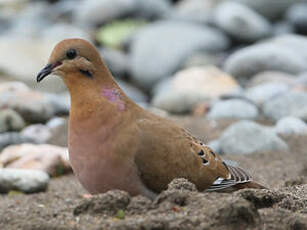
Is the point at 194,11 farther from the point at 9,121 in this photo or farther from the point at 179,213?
the point at 179,213

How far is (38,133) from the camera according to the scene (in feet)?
29.4

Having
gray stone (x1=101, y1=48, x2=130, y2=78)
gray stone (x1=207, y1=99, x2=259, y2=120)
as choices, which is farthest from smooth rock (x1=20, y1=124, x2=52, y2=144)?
gray stone (x1=101, y1=48, x2=130, y2=78)

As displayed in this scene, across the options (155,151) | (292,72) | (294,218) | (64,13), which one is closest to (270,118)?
(292,72)

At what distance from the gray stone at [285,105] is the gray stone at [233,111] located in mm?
181

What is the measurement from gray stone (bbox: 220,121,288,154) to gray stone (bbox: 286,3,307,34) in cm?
696

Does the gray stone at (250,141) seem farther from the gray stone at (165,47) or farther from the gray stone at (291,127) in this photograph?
the gray stone at (165,47)

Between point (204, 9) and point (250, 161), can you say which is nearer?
point (250, 161)

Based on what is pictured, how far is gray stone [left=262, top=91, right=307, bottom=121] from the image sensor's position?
920 cm

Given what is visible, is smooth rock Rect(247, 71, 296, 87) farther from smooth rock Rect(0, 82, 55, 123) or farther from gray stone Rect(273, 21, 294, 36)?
smooth rock Rect(0, 82, 55, 123)

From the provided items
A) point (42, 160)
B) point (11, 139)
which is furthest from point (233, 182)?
point (11, 139)

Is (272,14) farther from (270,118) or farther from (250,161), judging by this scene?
(250,161)

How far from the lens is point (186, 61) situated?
13492 millimetres

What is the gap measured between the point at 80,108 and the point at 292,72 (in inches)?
324

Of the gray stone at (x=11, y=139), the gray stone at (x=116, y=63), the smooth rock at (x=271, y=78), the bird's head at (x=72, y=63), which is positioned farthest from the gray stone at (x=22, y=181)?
the gray stone at (x=116, y=63)
